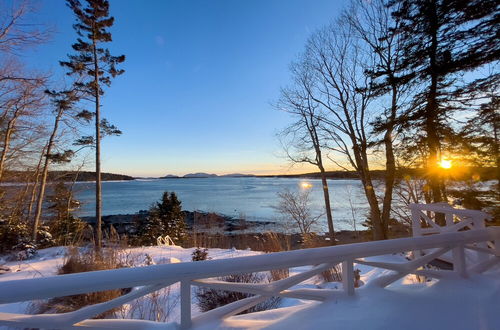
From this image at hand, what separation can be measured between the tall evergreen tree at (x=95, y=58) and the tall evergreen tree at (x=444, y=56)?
10.5 meters

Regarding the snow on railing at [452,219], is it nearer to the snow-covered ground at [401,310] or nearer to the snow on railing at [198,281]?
the snow-covered ground at [401,310]

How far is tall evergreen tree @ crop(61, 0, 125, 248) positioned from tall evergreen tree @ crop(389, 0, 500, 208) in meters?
10.5

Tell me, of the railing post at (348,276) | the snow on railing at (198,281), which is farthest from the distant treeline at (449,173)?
the railing post at (348,276)

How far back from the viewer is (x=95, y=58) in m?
9.73

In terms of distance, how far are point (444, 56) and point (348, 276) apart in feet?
10.5

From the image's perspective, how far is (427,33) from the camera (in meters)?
3.37

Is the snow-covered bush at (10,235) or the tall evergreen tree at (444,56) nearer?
the tall evergreen tree at (444,56)

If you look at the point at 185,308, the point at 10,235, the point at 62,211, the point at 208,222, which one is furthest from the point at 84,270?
the point at 208,222

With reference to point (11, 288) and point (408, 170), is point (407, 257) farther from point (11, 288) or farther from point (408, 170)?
point (11, 288)

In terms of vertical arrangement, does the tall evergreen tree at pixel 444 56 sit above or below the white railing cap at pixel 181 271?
above

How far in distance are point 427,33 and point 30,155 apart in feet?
49.7

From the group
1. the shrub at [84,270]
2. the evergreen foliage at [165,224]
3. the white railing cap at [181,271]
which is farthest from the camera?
the evergreen foliage at [165,224]

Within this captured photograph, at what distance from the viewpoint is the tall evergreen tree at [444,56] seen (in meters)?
2.78

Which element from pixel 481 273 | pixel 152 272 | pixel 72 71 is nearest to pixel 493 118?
pixel 481 273
